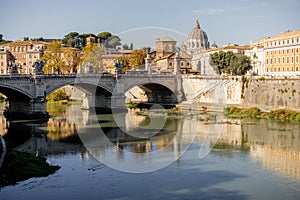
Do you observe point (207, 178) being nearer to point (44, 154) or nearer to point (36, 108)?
point (44, 154)

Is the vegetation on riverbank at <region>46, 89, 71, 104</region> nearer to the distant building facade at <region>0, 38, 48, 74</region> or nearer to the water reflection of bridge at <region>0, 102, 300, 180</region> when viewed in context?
the water reflection of bridge at <region>0, 102, 300, 180</region>

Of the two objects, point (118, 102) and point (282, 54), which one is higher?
point (282, 54)

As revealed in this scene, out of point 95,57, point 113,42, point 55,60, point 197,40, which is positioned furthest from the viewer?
point 197,40

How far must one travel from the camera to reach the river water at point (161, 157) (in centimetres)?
1098

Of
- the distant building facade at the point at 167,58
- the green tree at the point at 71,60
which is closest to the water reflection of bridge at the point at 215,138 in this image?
the distant building facade at the point at 167,58

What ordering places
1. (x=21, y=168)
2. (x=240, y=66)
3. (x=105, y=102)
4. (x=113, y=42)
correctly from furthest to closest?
(x=113, y=42), (x=240, y=66), (x=105, y=102), (x=21, y=168)

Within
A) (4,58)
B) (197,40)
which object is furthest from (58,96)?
(197,40)

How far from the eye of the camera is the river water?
36.0 feet

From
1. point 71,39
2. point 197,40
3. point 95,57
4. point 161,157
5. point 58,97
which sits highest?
point 197,40

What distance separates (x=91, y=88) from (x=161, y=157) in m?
14.0

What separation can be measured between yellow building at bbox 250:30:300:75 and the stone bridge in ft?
25.9

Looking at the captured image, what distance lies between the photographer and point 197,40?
70188 millimetres

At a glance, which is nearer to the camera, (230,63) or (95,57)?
(230,63)

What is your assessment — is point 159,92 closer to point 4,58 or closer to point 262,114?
point 262,114
